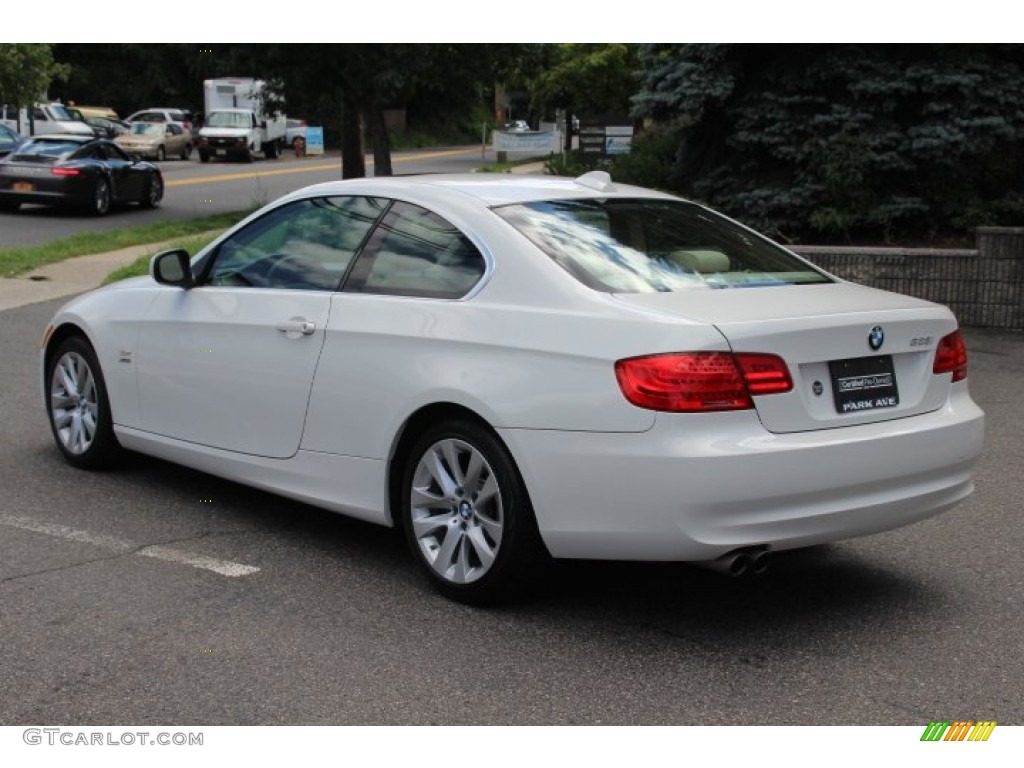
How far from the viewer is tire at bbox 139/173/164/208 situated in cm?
2600

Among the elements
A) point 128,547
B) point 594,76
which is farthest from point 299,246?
point 594,76

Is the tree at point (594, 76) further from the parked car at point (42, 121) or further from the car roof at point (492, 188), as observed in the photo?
the car roof at point (492, 188)

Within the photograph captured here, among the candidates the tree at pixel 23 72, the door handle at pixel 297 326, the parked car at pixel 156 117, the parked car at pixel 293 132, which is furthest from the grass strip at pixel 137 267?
the parked car at pixel 293 132

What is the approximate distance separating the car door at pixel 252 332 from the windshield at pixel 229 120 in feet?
141

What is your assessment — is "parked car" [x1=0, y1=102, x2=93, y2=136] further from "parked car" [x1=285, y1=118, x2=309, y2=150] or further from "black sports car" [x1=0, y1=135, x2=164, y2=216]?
"black sports car" [x1=0, y1=135, x2=164, y2=216]

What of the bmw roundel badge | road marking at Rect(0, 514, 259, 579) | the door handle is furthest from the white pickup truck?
the bmw roundel badge

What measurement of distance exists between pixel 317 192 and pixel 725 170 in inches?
359

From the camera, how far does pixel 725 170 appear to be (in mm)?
14609

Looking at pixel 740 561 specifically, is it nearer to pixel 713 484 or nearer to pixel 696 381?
pixel 713 484

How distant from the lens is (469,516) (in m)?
5.07

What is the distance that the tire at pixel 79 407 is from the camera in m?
6.96

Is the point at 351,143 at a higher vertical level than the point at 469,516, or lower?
higher

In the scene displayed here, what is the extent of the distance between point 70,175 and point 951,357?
20.8 meters
